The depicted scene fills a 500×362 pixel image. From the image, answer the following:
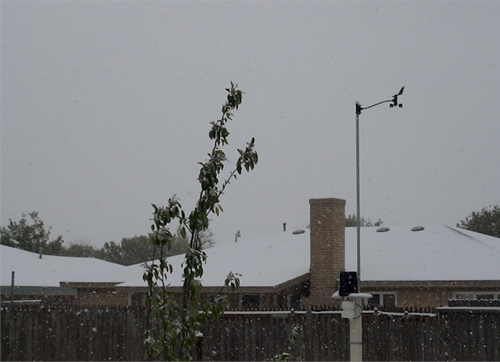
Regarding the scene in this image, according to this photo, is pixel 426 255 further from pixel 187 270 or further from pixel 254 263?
pixel 187 270

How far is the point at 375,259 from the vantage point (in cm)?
2264

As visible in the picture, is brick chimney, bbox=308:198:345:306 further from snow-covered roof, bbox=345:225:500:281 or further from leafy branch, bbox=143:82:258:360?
leafy branch, bbox=143:82:258:360

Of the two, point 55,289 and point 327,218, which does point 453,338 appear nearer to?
point 327,218

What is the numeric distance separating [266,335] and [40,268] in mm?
27068

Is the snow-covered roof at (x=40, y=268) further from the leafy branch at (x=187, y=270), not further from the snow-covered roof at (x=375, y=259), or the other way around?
the leafy branch at (x=187, y=270)

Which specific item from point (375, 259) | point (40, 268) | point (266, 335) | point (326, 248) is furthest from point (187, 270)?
point (40, 268)

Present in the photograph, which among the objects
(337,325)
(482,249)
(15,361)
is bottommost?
(15,361)

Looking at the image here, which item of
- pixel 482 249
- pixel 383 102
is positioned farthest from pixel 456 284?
pixel 383 102

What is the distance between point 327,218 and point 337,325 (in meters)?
7.92

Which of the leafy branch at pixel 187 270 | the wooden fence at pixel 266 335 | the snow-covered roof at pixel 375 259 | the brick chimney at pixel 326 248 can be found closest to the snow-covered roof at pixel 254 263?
the snow-covered roof at pixel 375 259

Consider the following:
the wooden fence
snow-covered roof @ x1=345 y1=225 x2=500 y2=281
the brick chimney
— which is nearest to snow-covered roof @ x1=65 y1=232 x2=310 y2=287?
the brick chimney

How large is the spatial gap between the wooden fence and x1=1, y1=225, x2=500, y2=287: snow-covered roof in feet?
17.1

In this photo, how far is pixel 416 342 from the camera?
13570mm

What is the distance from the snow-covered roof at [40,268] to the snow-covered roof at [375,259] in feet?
31.9
